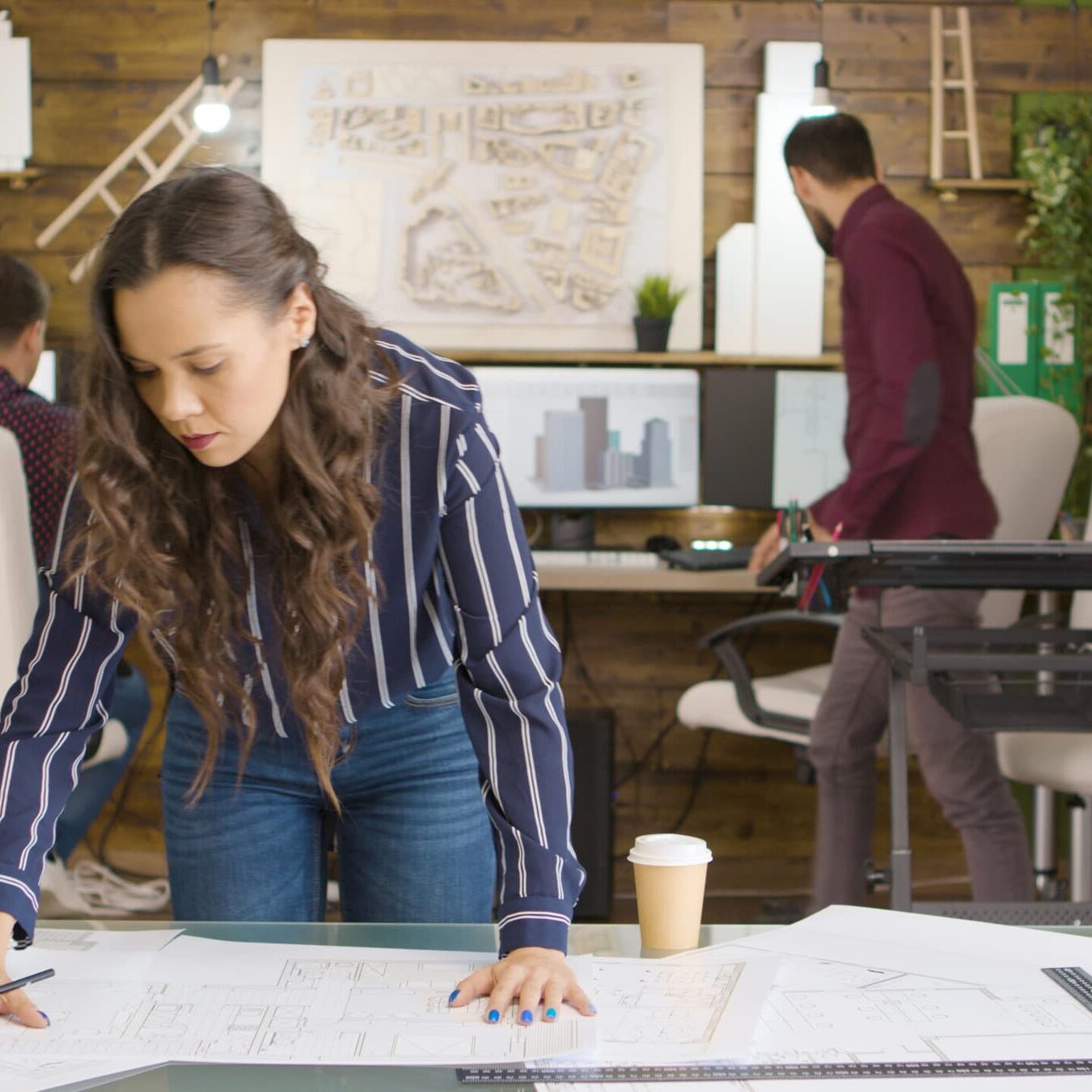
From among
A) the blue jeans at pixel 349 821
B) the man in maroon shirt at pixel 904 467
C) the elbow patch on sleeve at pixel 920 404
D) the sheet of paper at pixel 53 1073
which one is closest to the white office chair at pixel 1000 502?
the man in maroon shirt at pixel 904 467

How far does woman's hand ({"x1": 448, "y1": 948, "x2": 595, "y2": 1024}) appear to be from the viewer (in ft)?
2.85

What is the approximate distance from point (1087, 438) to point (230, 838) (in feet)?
9.48

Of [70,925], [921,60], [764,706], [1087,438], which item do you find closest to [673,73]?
[921,60]

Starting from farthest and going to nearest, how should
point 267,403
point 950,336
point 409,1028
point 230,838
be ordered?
point 950,336 → point 230,838 → point 267,403 → point 409,1028

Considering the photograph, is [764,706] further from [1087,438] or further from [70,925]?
[70,925]

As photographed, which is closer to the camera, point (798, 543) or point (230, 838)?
point (230, 838)

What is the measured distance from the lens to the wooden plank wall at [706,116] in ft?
11.9

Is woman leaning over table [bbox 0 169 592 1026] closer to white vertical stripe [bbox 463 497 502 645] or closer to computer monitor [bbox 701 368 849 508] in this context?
white vertical stripe [bbox 463 497 502 645]

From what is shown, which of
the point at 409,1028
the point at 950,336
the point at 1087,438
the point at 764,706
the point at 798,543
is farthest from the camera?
the point at 1087,438

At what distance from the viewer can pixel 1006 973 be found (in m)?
0.95

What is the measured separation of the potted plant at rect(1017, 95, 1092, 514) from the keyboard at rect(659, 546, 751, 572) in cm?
88

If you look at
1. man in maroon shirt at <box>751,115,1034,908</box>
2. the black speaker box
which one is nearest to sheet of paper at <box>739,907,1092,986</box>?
man in maroon shirt at <box>751,115,1034,908</box>

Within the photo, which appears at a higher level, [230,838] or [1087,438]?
[1087,438]

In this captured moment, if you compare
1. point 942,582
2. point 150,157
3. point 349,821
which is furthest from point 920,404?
point 150,157
